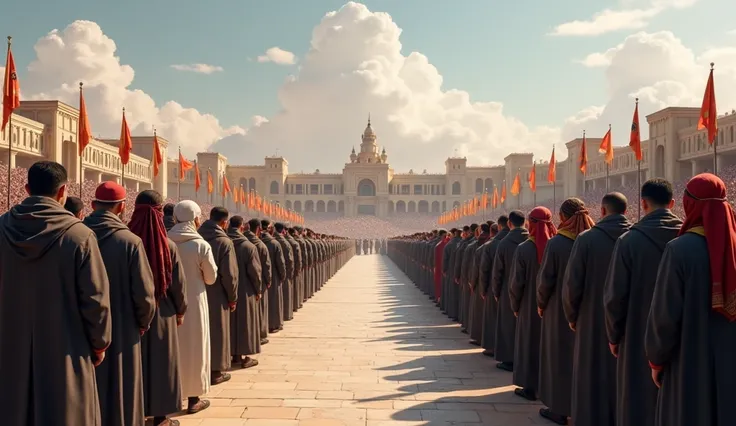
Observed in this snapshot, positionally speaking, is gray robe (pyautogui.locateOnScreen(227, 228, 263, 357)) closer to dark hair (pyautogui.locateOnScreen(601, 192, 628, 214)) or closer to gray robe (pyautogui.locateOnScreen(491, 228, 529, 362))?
gray robe (pyautogui.locateOnScreen(491, 228, 529, 362))

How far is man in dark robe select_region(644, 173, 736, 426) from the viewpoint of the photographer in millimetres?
3217

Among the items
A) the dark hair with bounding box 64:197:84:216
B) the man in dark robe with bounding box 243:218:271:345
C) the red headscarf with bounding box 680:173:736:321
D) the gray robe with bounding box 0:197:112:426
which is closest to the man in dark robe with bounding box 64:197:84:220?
the dark hair with bounding box 64:197:84:216

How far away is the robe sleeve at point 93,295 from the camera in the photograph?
352cm

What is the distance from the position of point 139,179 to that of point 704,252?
6828 cm

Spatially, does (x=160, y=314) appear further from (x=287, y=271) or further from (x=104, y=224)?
(x=287, y=271)

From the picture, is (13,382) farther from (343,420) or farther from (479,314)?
(479,314)

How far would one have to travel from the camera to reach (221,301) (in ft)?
22.2

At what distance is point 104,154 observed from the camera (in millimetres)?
56531

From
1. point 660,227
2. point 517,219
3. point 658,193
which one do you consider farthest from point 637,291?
point 517,219

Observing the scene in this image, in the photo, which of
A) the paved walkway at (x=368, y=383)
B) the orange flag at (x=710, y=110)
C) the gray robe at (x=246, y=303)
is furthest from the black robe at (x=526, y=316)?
the orange flag at (x=710, y=110)

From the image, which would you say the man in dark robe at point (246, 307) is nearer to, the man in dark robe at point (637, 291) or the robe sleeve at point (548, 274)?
the robe sleeve at point (548, 274)

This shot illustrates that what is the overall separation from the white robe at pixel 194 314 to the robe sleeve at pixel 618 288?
3.61m

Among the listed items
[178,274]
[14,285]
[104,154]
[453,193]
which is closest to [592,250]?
[178,274]

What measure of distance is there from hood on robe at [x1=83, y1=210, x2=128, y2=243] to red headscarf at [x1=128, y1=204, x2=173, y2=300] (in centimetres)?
39
